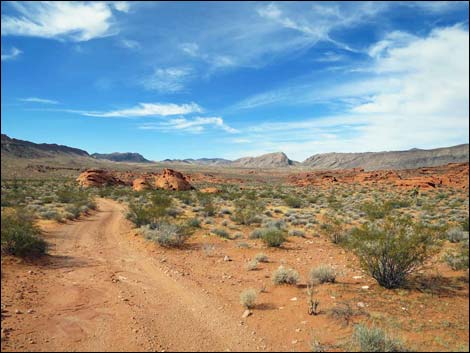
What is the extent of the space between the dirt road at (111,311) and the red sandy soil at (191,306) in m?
0.02

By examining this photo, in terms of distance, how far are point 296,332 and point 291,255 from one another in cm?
678

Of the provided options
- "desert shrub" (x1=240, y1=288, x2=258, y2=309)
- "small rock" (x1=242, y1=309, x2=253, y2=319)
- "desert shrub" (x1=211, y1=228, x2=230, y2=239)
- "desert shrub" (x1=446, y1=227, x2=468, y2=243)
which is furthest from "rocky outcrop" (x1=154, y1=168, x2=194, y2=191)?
"small rock" (x1=242, y1=309, x2=253, y2=319)

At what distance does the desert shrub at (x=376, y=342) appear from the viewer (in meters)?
5.30

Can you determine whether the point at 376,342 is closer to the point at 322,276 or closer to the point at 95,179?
the point at 322,276

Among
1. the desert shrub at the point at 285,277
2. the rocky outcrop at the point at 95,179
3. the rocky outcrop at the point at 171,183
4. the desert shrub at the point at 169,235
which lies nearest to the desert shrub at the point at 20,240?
the desert shrub at the point at 169,235

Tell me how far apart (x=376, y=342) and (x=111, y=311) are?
5354mm

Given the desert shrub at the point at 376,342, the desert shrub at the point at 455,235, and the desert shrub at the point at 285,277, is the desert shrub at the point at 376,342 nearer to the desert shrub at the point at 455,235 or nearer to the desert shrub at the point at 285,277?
the desert shrub at the point at 285,277

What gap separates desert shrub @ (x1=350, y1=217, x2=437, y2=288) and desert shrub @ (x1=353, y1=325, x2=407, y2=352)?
10.8 feet

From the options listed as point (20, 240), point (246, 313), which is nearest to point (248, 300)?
point (246, 313)

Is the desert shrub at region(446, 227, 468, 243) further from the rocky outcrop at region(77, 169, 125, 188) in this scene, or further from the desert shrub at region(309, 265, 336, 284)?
the rocky outcrop at region(77, 169, 125, 188)

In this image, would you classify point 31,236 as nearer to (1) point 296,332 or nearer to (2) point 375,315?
(1) point 296,332

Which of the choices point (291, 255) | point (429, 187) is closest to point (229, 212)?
point (291, 255)

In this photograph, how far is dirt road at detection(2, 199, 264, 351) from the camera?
19.5 feet

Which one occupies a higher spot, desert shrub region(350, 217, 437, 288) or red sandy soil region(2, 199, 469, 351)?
desert shrub region(350, 217, 437, 288)
